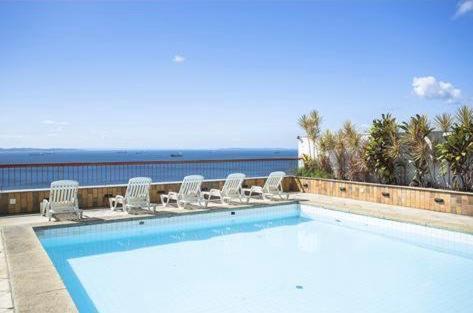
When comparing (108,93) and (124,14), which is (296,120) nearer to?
(124,14)

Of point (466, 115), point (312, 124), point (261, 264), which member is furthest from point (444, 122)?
point (261, 264)

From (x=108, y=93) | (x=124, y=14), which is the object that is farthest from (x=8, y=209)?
(x=108, y=93)

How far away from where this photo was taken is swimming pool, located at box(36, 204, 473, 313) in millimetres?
4977

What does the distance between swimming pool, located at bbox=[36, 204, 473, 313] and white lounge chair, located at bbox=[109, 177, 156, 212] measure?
2.05 feet

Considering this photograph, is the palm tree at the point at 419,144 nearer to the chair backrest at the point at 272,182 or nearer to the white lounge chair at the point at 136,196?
the chair backrest at the point at 272,182

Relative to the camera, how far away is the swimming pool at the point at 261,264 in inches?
196

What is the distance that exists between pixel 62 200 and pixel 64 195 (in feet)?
0.44

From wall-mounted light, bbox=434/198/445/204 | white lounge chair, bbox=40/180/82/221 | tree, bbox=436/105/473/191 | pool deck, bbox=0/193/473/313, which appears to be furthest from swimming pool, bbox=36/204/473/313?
tree, bbox=436/105/473/191

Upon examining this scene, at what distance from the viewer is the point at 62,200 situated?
827 centimetres

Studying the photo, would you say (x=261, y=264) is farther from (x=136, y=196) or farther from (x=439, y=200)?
(x=439, y=200)

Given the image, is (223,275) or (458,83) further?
(458,83)

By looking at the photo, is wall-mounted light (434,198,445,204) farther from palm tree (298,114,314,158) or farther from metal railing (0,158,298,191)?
palm tree (298,114,314,158)

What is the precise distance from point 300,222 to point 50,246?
19.3ft

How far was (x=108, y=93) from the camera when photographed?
105 ft
